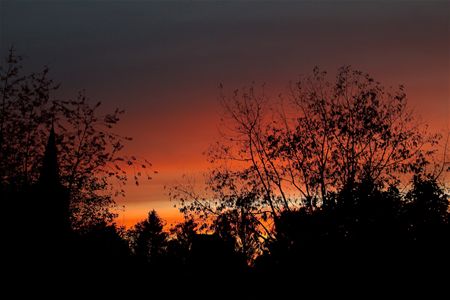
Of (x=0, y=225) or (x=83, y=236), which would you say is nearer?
(x=0, y=225)

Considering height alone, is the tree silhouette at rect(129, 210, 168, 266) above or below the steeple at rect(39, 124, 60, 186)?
above

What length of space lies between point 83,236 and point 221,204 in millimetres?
9471

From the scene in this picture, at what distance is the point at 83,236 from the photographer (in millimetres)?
37562

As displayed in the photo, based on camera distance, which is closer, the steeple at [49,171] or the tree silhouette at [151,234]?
the steeple at [49,171]

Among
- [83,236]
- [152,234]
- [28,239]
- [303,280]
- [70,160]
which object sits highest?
[152,234]

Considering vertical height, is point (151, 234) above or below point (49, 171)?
above

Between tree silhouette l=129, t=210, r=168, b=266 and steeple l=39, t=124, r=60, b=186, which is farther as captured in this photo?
tree silhouette l=129, t=210, r=168, b=266

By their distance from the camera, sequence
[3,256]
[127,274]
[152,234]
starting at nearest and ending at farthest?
[3,256]
[127,274]
[152,234]

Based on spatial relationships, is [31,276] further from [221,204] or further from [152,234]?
[152,234]

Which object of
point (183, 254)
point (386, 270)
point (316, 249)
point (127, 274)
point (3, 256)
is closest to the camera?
point (3, 256)

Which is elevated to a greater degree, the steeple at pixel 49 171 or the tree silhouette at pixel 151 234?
the tree silhouette at pixel 151 234

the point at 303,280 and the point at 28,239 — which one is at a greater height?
the point at 28,239

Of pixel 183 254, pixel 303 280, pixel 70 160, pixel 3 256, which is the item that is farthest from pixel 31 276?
pixel 183 254

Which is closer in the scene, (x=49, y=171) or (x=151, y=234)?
(x=49, y=171)
